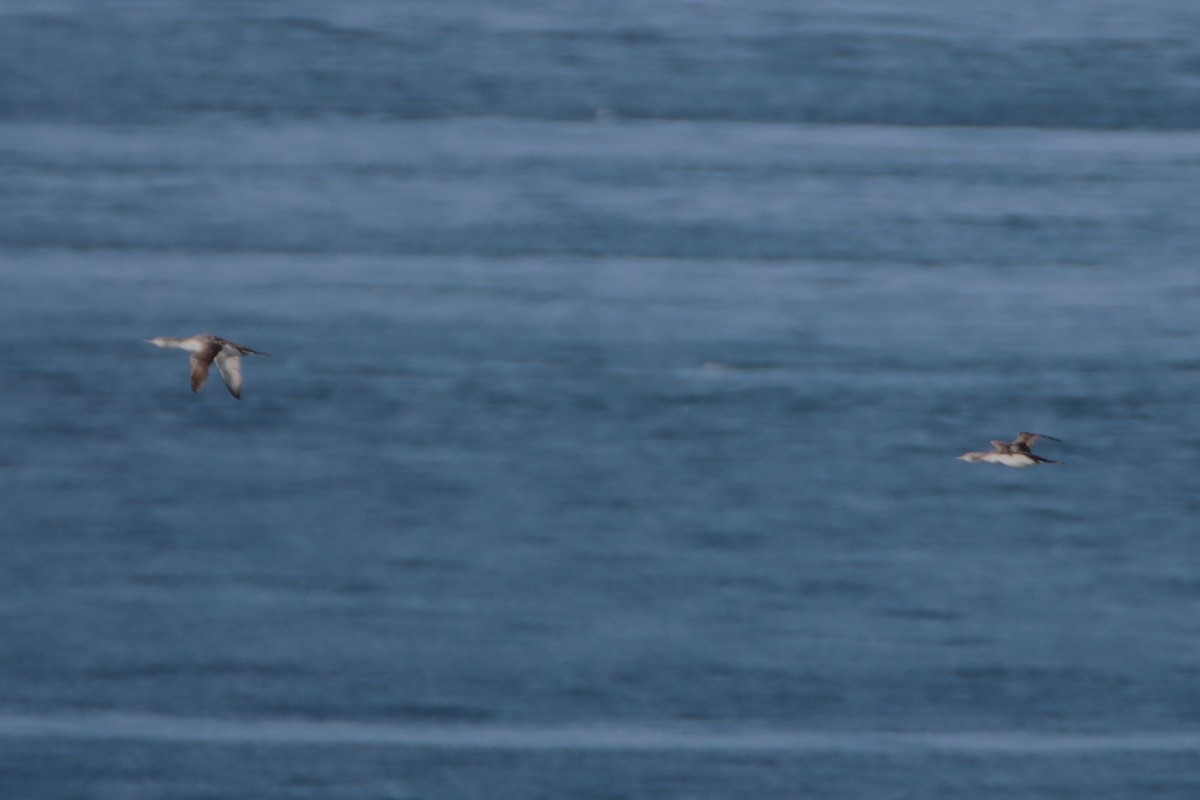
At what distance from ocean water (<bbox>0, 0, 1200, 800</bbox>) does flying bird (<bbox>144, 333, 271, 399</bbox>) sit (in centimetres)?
4

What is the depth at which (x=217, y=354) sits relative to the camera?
7.66 feet

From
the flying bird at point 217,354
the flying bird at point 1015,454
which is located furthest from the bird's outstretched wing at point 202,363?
the flying bird at point 1015,454

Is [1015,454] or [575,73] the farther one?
[575,73]

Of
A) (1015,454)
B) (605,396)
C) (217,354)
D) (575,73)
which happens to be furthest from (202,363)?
(1015,454)

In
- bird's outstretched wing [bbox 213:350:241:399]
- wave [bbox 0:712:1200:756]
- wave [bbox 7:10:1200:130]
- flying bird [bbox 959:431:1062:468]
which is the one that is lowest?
wave [bbox 0:712:1200:756]

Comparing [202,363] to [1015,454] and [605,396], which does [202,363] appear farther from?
[1015,454]

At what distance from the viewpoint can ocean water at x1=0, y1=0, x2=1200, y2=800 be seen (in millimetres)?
2182

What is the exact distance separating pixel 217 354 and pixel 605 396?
1.61 feet

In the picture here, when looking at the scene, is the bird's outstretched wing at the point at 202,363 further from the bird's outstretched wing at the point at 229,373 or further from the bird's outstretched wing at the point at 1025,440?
the bird's outstretched wing at the point at 1025,440

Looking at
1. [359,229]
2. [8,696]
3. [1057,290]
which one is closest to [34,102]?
[359,229]

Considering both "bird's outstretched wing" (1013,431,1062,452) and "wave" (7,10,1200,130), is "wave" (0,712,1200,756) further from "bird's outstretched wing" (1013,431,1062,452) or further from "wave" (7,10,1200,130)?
"wave" (7,10,1200,130)

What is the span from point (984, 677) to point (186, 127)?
1314 millimetres

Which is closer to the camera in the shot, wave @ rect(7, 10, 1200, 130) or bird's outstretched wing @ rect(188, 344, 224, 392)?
bird's outstretched wing @ rect(188, 344, 224, 392)

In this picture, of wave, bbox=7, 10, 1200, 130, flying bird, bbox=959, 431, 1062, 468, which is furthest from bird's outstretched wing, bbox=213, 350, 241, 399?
flying bird, bbox=959, 431, 1062, 468
